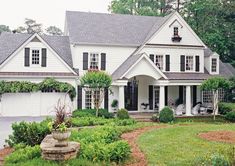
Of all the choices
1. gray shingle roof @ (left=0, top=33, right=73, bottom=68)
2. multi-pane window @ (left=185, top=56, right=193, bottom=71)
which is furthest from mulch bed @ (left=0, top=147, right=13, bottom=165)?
multi-pane window @ (left=185, top=56, right=193, bottom=71)

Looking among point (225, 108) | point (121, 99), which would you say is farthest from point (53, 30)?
point (225, 108)

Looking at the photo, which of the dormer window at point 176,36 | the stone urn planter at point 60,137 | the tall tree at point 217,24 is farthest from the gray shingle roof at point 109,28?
the stone urn planter at point 60,137

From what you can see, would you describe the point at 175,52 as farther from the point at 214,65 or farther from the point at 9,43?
the point at 9,43

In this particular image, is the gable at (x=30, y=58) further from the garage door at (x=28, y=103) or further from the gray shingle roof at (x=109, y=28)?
the gray shingle roof at (x=109, y=28)

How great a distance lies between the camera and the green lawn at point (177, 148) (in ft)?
32.7

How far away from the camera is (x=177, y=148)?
461 inches

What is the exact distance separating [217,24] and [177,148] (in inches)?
1109

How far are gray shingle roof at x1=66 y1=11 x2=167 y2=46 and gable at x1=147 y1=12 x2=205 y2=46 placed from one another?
3.21 ft

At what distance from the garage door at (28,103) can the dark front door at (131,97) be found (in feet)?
17.6

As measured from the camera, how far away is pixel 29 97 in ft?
83.7

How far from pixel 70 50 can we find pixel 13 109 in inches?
292

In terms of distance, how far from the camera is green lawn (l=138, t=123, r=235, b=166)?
32.7ft

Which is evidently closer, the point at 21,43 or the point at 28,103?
the point at 28,103

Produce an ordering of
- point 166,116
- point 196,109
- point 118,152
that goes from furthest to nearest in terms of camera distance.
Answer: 1. point 196,109
2. point 166,116
3. point 118,152
